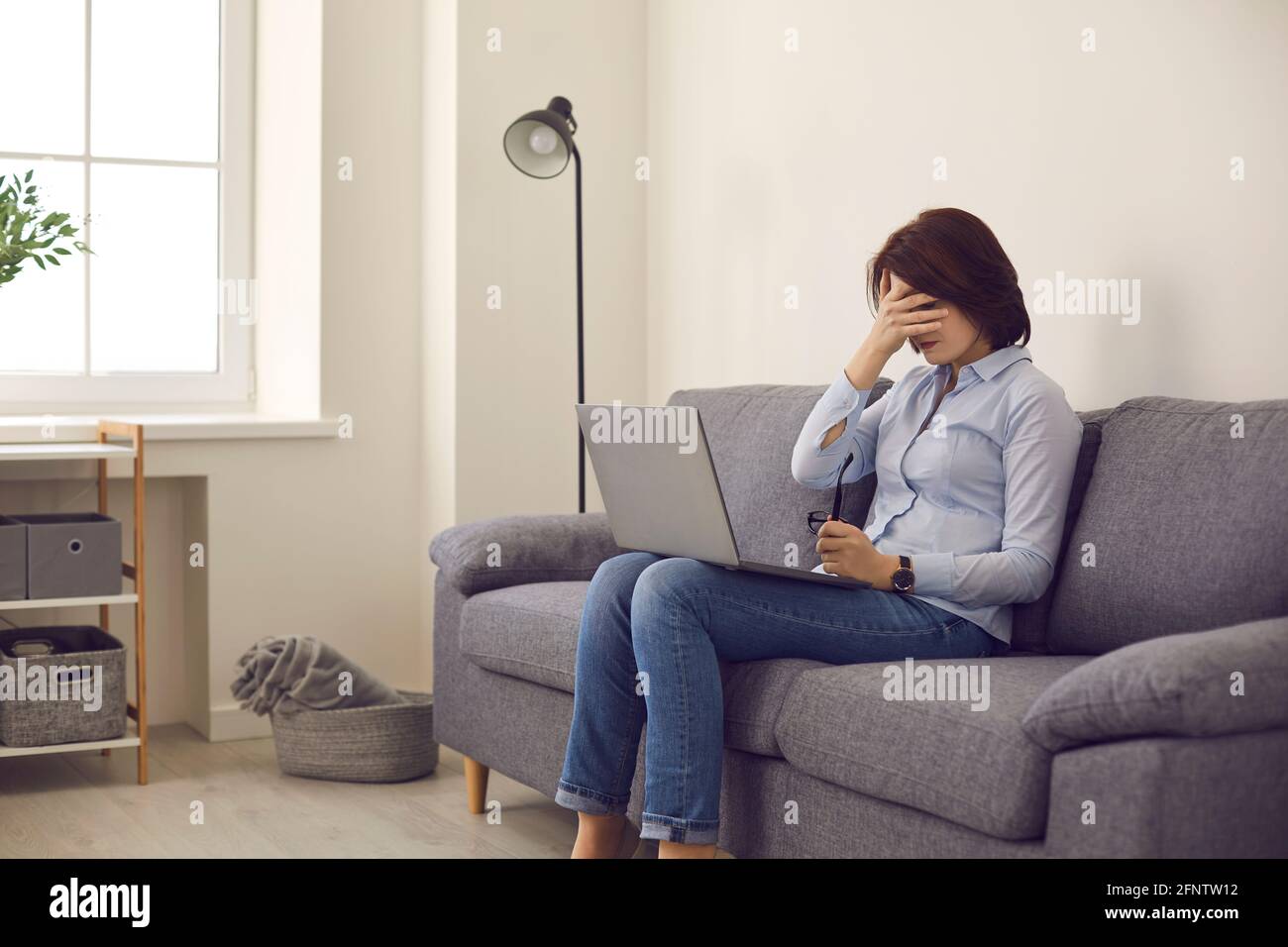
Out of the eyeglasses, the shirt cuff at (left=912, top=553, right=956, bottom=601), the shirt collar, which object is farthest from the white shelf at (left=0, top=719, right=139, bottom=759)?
the shirt collar

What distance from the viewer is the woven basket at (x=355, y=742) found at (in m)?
3.10

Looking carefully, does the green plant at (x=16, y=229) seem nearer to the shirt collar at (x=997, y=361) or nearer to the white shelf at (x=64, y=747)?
the white shelf at (x=64, y=747)

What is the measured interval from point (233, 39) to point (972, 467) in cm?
→ 258

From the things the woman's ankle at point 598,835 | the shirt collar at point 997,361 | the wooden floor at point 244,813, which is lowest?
the wooden floor at point 244,813

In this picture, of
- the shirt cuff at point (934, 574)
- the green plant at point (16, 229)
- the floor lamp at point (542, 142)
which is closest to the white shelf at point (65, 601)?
the green plant at point (16, 229)

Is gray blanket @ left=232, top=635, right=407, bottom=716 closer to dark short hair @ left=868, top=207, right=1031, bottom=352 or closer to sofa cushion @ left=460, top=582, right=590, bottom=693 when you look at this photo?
sofa cushion @ left=460, top=582, right=590, bottom=693

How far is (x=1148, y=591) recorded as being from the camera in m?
2.01

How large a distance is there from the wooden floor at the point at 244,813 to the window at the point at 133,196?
101 centimetres

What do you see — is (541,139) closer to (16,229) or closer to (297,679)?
(16,229)

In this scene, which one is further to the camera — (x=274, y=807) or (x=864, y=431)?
(x=274, y=807)

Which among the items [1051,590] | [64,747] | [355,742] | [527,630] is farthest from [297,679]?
[1051,590]

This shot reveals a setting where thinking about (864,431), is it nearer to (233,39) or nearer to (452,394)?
(452,394)

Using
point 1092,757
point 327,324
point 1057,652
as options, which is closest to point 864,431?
point 1057,652

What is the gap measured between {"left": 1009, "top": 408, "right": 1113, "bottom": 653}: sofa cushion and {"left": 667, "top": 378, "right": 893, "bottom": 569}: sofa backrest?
0.42 m
